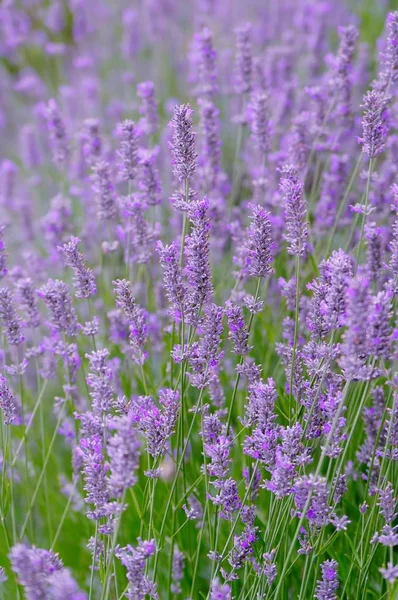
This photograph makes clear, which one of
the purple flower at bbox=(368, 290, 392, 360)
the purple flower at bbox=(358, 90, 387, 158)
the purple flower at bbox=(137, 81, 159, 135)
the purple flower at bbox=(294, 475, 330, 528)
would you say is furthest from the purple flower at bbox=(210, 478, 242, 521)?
the purple flower at bbox=(137, 81, 159, 135)

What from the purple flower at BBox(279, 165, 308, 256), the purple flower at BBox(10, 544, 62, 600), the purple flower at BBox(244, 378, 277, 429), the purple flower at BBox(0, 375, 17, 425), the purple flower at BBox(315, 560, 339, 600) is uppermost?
the purple flower at BBox(279, 165, 308, 256)

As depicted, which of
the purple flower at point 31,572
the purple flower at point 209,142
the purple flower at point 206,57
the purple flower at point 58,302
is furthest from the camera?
the purple flower at point 206,57

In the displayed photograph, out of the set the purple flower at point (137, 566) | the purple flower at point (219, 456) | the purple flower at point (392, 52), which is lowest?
the purple flower at point (137, 566)

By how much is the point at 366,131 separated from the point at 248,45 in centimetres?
95

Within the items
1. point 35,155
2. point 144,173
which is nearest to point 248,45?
point 144,173

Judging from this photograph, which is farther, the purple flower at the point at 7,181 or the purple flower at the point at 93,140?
the purple flower at the point at 7,181

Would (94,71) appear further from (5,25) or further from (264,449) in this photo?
(264,449)

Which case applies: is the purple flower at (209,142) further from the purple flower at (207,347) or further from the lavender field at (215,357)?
the purple flower at (207,347)

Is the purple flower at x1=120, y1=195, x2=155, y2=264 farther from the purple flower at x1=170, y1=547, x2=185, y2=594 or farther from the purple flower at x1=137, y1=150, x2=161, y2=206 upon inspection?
the purple flower at x1=170, y1=547, x2=185, y2=594

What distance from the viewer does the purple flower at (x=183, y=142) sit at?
1.52 meters

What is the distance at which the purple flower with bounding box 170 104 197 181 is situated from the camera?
4.99 feet

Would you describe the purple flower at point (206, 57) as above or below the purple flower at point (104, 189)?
above

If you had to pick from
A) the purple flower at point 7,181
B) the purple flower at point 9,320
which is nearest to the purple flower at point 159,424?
the purple flower at point 9,320

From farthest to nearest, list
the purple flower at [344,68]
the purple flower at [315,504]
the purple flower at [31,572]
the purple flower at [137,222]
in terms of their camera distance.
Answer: the purple flower at [344,68] → the purple flower at [137,222] → the purple flower at [315,504] → the purple flower at [31,572]
